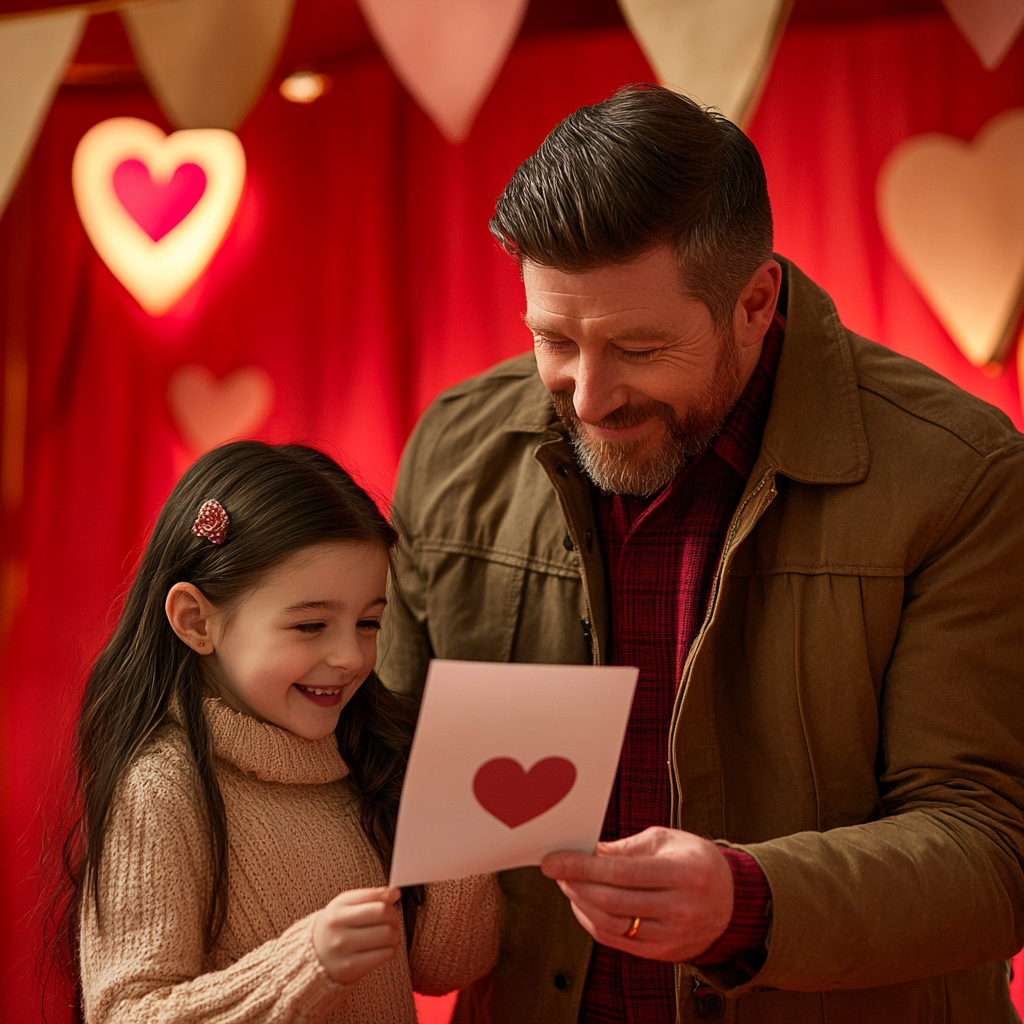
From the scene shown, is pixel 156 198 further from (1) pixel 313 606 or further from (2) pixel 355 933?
(2) pixel 355 933

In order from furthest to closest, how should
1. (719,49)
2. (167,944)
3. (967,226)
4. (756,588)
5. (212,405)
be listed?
1. (212,405)
2. (967,226)
3. (719,49)
4. (756,588)
5. (167,944)

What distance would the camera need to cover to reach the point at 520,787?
Result: 101cm

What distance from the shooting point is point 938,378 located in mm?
1439

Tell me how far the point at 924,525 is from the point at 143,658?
2.91 ft

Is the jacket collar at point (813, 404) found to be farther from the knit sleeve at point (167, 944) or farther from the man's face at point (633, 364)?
the knit sleeve at point (167, 944)

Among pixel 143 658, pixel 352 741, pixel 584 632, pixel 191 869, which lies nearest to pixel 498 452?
pixel 584 632

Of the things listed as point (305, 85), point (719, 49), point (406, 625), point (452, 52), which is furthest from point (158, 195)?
point (406, 625)

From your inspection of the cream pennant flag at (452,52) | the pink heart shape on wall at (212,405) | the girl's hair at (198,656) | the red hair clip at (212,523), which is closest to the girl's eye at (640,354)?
the girl's hair at (198,656)

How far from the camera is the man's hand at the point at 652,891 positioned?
3.36 feet

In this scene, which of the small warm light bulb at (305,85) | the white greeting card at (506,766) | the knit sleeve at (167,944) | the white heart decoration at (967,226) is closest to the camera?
the white greeting card at (506,766)

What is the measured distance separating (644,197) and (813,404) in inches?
13.0

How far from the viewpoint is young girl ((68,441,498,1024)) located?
3.75 ft

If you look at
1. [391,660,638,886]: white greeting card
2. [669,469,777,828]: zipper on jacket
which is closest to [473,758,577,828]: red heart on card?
[391,660,638,886]: white greeting card

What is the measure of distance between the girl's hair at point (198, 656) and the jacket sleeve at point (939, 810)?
480 millimetres
